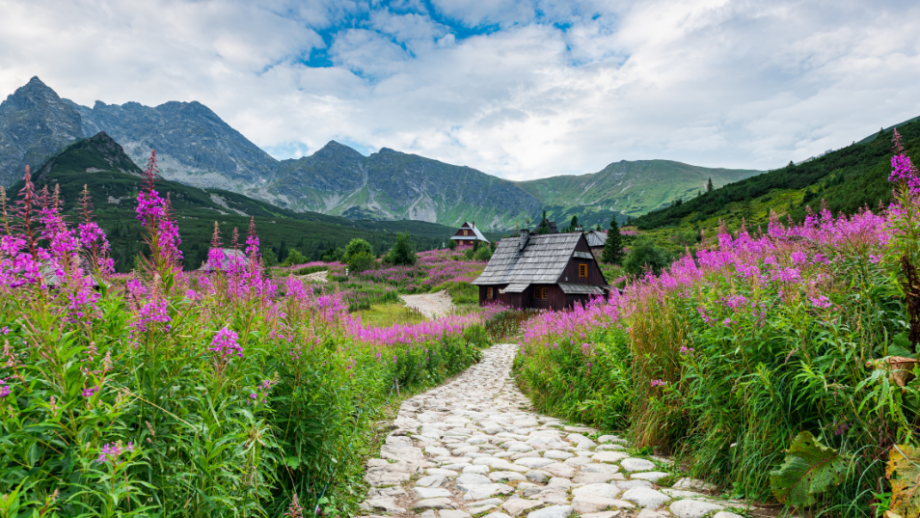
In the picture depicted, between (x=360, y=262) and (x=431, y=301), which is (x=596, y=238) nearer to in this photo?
(x=360, y=262)

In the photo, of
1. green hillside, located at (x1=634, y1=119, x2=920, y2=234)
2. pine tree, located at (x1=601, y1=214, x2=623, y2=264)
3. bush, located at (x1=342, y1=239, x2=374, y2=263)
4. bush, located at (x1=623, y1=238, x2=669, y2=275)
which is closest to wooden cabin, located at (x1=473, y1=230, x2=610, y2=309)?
bush, located at (x1=623, y1=238, x2=669, y2=275)

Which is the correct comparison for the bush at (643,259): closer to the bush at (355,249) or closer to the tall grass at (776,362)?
the bush at (355,249)

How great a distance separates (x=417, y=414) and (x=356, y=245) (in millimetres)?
41500

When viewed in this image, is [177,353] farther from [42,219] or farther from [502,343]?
[502,343]

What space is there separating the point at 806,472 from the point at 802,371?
741 millimetres

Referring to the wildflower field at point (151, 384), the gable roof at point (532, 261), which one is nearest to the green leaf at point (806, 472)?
the wildflower field at point (151, 384)

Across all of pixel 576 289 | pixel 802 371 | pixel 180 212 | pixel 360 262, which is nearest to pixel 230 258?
pixel 802 371

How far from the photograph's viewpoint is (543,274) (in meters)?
28.7

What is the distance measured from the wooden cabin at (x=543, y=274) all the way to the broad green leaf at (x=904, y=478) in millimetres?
24690

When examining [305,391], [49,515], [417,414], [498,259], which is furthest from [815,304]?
[498,259]

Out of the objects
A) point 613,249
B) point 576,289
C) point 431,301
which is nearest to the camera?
point 576,289

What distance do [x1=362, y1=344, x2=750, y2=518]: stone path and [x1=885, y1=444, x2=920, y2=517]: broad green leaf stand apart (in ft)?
3.50

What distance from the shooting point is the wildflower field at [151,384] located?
2041 mm

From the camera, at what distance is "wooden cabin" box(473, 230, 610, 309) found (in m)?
28.4
